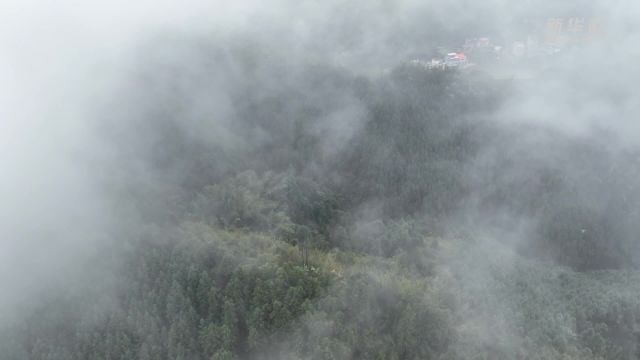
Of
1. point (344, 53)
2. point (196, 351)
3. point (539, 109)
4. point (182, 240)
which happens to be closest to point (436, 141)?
point (539, 109)

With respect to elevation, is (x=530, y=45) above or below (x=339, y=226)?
above

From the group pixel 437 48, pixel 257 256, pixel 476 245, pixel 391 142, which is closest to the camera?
pixel 257 256

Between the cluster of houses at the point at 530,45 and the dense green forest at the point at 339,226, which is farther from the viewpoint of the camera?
the cluster of houses at the point at 530,45

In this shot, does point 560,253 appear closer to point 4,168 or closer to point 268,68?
point 268,68

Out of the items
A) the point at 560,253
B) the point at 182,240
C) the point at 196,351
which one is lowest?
the point at 560,253

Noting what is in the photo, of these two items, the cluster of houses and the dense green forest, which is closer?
the dense green forest

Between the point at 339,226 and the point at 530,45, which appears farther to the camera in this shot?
the point at 530,45

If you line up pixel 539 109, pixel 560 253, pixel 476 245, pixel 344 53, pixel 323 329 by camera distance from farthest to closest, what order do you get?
pixel 344 53, pixel 539 109, pixel 560 253, pixel 476 245, pixel 323 329

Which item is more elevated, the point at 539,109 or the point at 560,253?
the point at 539,109
